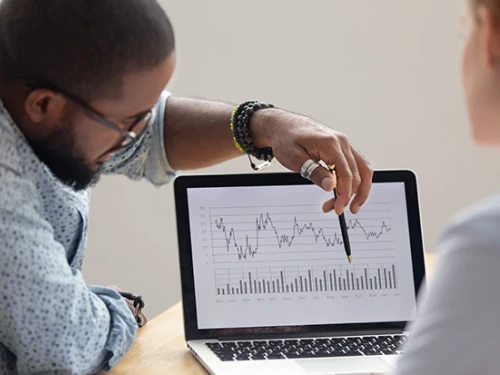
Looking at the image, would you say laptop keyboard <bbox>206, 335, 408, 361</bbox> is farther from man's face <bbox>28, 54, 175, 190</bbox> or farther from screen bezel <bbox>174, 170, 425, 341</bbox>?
man's face <bbox>28, 54, 175, 190</bbox>

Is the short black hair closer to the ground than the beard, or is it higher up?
higher up

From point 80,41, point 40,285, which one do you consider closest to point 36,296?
point 40,285

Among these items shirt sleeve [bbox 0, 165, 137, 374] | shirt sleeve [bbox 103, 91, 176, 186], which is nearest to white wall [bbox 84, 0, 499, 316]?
shirt sleeve [bbox 103, 91, 176, 186]

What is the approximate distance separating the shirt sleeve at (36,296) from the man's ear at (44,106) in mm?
81

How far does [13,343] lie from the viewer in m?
0.96

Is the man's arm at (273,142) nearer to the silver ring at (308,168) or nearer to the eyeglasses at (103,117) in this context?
the silver ring at (308,168)

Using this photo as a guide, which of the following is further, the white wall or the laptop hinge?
the white wall

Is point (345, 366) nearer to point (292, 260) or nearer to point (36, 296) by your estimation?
point (292, 260)

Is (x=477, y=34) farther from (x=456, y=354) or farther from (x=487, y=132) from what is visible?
(x=456, y=354)

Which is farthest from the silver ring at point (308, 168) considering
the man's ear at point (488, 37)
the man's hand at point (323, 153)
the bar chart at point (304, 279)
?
the man's ear at point (488, 37)

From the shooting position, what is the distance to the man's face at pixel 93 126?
100 centimetres

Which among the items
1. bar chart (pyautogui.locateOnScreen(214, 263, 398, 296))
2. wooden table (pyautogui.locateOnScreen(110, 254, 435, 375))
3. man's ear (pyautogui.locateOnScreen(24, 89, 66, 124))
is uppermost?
man's ear (pyautogui.locateOnScreen(24, 89, 66, 124))

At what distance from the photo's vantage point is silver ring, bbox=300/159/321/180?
3.94 feet

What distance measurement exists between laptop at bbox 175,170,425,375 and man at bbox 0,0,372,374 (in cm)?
16
